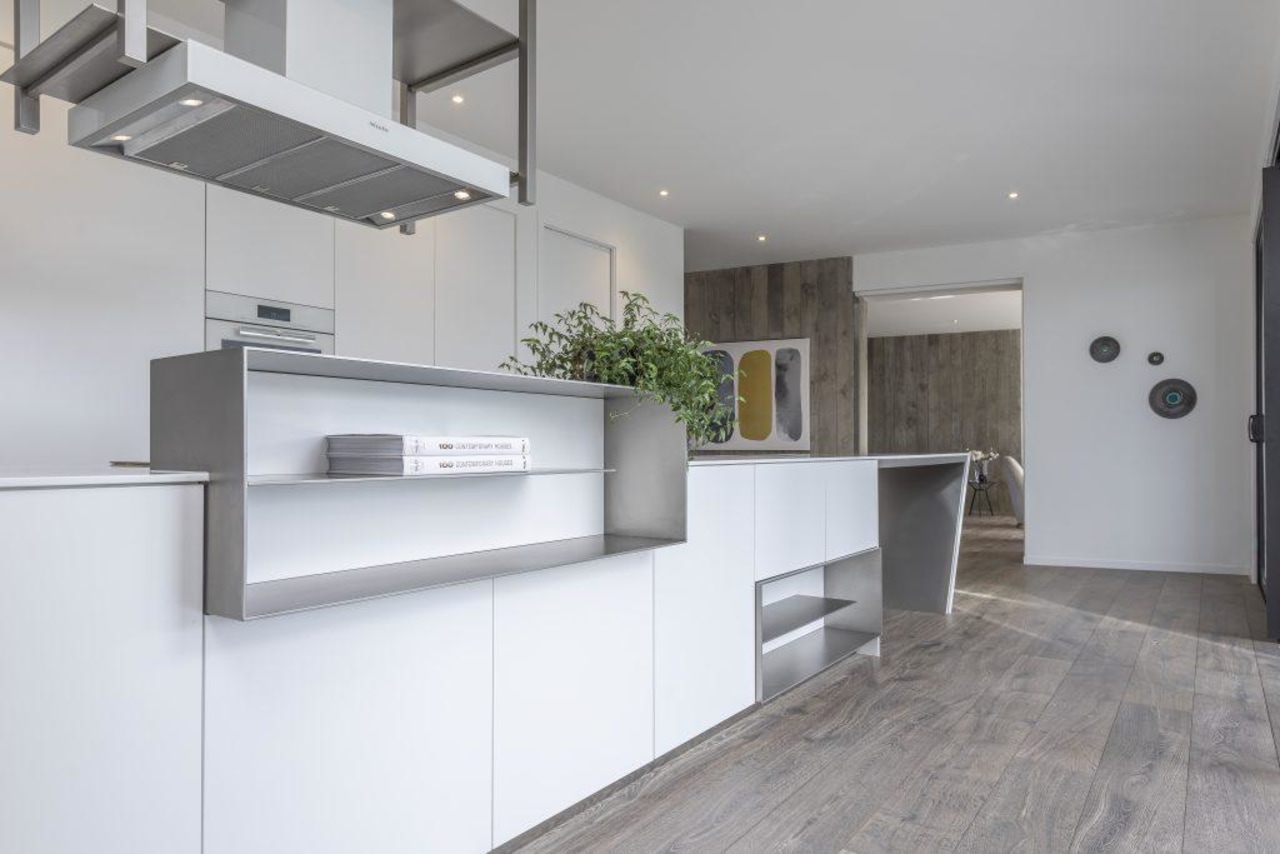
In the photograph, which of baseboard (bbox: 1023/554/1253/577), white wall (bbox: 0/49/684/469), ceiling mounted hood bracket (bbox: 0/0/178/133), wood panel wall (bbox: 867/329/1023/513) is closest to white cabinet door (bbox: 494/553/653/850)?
ceiling mounted hood bracket (bbox: 0/0/178/133)

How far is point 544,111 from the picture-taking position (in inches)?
163

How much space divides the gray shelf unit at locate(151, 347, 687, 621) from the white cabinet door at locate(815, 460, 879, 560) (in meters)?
1.10

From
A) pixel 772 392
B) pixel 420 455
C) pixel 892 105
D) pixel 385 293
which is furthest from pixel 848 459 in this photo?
pixel 772 392

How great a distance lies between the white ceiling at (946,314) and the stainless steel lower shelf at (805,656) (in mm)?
5370

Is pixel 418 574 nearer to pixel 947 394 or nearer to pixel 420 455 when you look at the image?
pixel 420 455

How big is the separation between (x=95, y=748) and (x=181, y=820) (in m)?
0.18

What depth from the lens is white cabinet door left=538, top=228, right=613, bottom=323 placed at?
5082 millimetres

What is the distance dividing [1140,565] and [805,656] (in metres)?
3.98

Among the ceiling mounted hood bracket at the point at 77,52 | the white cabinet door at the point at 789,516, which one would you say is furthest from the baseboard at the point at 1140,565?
the ceiling mounted hood bracket at the point at 77,52

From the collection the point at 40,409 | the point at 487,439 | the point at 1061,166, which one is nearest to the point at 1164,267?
the point at 1061,166

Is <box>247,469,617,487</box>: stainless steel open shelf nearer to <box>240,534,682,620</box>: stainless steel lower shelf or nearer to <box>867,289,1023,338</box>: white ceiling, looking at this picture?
<box>240,534,682,620</box>: stainless steel lower shelf

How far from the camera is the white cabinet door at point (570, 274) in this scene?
508cm

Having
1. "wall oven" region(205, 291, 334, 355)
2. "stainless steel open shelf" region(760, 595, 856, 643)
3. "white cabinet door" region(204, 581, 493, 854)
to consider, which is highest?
"wall oven" region(205, 291, 334, 355)

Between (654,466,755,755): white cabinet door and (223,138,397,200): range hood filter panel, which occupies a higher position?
(223,138,397,200): range hood filter panel
